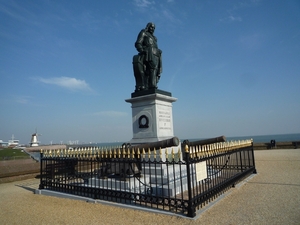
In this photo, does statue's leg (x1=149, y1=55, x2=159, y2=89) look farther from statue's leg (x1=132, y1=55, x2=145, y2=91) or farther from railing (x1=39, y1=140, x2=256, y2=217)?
railing (x1=39, y1=140, x2=256, y2=217)

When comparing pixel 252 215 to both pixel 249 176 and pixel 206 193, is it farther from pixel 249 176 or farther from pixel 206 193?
pixel 249 176

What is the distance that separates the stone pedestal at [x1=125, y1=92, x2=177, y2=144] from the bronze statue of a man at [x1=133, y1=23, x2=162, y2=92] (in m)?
0.91

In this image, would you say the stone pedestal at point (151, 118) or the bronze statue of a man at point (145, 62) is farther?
the bronze statue of a man at point (145, 62)

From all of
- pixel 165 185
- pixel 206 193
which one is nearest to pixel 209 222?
pixel 206 193

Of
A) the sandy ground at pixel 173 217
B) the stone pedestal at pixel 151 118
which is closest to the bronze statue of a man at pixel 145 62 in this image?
the stone pedestal at pixel 151 118

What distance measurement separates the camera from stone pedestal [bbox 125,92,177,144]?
375 inches

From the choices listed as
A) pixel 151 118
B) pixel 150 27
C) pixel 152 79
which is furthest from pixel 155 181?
pixel 150 27

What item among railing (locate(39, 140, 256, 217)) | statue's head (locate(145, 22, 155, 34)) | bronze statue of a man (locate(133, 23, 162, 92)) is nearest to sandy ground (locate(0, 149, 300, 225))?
railing (locate(39, 140, 256, 217))

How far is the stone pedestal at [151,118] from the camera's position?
9.52 m

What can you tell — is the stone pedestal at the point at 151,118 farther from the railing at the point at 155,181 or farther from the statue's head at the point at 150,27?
the statue's head at the point at 150,27

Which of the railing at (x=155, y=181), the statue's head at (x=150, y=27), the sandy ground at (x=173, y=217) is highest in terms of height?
the statue's head at (x=150, y=27)

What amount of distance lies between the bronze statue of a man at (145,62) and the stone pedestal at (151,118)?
3.00ft

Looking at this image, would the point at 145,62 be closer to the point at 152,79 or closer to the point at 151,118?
the point at 152,79

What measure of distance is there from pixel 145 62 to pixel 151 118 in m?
3.18
